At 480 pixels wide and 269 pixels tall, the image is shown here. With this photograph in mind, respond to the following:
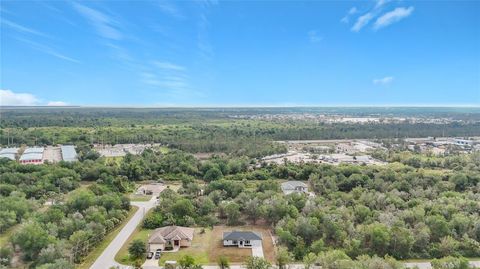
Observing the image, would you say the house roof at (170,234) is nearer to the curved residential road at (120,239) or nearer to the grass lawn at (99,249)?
the curved residential road at (120,239)

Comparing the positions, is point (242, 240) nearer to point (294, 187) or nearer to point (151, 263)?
point (151, 263)

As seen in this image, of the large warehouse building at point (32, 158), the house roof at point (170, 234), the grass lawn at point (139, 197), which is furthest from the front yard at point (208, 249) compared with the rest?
→ the large warehouse building at point (32, 158)

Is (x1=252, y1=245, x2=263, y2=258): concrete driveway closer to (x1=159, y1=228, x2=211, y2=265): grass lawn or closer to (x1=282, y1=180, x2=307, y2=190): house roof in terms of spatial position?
(x1=159, y1=228, x2=211, y2=265): grass lawn

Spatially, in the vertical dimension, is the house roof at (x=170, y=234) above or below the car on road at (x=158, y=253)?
above

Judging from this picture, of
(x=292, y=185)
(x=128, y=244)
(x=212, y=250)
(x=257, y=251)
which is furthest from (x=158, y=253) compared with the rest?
(x=292, y=185)

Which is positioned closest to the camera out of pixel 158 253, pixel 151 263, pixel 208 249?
pixel 151 263
